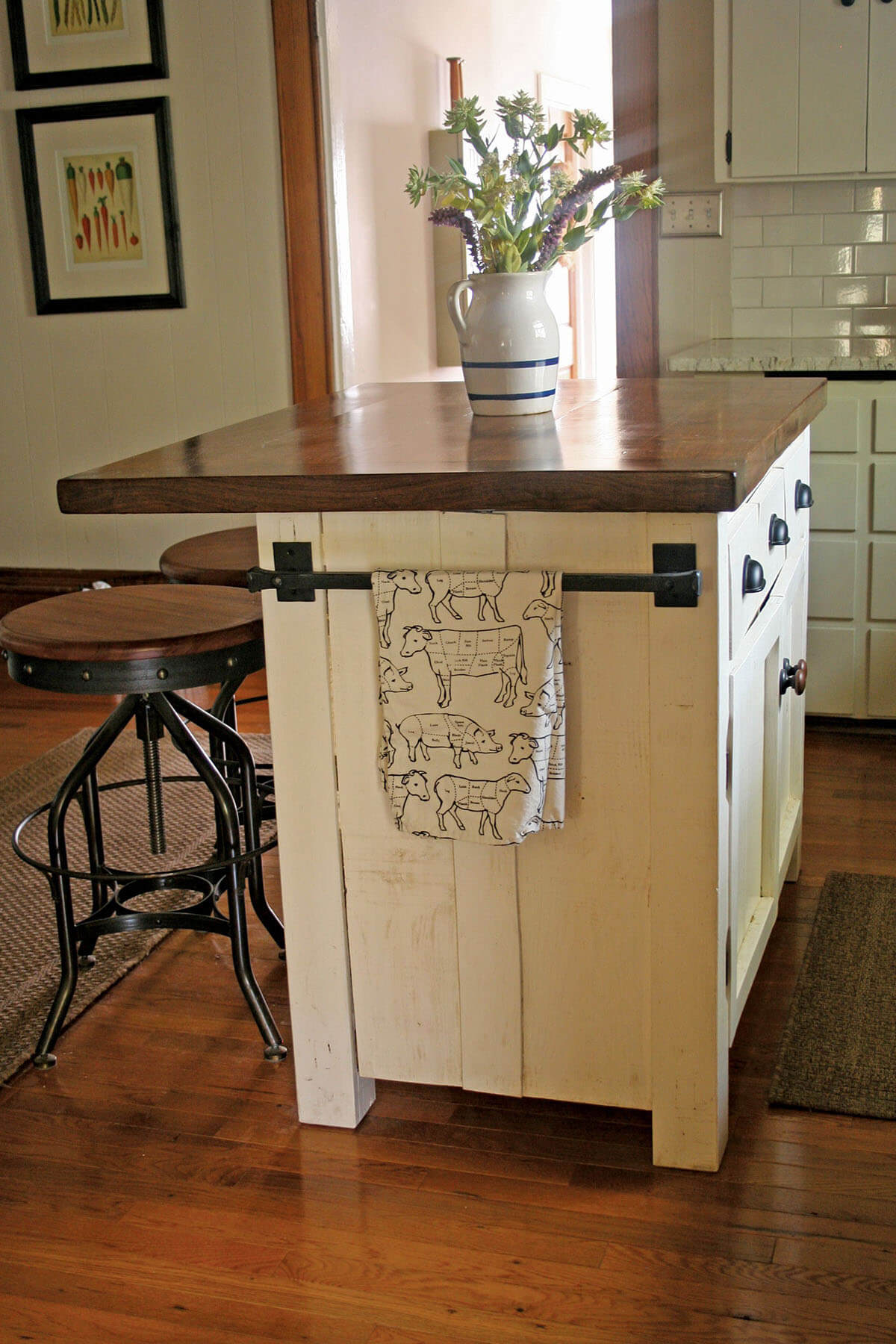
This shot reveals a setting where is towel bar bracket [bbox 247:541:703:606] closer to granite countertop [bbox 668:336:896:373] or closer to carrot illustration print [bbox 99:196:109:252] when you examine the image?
granite countertop [bbox 668:336:896:373]

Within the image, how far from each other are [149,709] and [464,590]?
0.75m

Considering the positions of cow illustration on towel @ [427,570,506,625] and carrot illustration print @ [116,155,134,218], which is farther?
carrot illustration print @ [116,155,134,218]

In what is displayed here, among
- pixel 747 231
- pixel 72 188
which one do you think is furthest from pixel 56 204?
pixel 747 231

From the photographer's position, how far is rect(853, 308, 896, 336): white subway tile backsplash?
3.79 meters

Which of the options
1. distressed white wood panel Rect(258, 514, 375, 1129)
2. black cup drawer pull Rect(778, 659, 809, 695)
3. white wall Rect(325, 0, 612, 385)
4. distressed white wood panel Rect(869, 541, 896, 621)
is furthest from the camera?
white wall Rect(325, 0, 612, 385)

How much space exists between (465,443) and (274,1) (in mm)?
2972

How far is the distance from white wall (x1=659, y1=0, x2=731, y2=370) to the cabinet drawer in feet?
6.29

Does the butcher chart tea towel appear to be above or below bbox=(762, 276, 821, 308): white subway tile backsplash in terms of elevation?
below

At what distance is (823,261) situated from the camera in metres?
3.82

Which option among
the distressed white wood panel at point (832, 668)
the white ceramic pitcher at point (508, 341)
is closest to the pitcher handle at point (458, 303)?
the white ceramic pitcher at point (508, 341)

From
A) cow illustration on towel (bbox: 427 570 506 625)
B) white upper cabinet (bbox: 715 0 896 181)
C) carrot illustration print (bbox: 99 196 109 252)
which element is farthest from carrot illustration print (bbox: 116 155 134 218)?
cow illustration on towel (bbox: 427 570 506 625)

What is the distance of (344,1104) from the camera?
193cm

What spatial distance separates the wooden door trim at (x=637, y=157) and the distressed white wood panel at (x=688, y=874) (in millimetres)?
2393

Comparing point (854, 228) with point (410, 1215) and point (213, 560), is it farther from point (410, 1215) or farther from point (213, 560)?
point (410, 1215)
